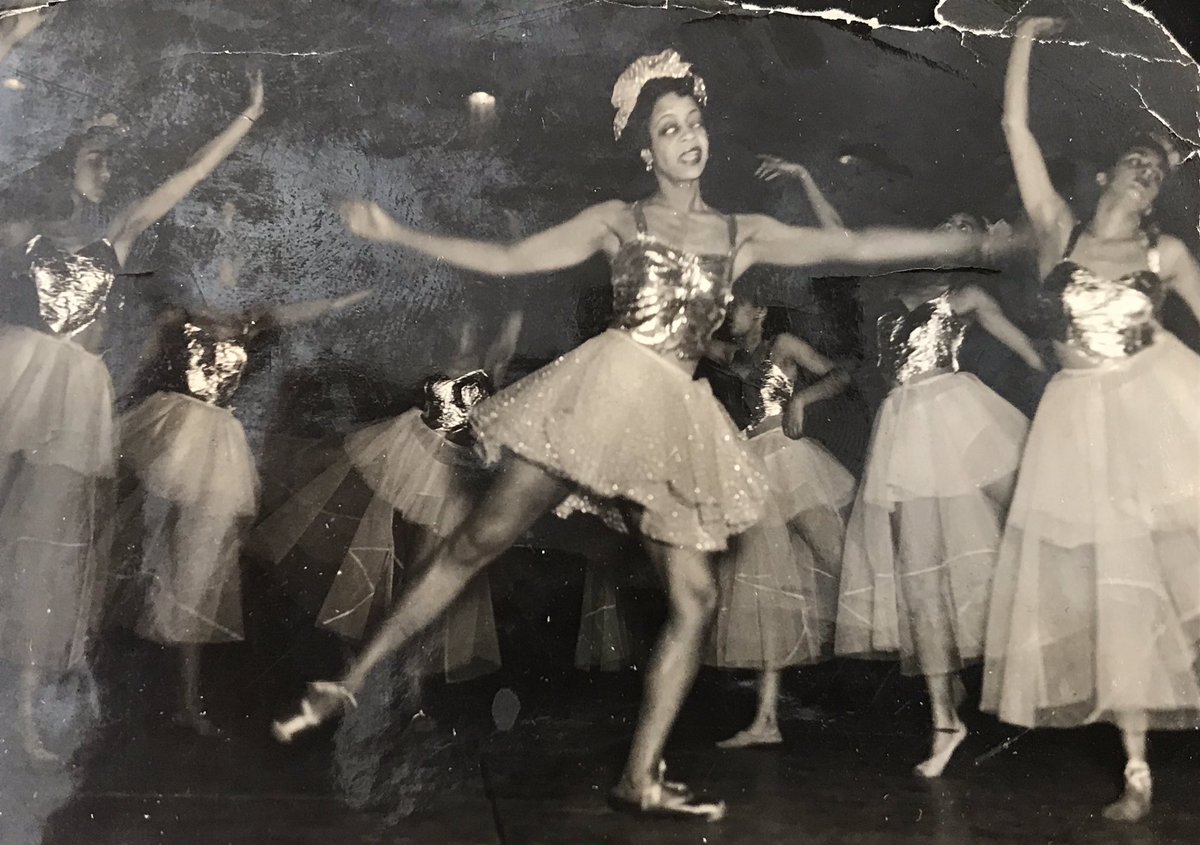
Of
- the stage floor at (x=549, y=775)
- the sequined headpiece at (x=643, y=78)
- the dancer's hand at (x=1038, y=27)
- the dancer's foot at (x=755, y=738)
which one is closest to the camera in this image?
the stage floor at (x=549, y=775)

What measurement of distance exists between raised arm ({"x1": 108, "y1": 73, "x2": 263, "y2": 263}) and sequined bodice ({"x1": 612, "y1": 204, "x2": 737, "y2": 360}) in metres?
0.92

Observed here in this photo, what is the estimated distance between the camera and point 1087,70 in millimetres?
2416

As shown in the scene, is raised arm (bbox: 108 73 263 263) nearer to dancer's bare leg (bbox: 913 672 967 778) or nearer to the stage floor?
the stage floor

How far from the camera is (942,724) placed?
2252 mm

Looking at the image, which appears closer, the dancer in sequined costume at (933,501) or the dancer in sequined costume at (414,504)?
the dancer in sequined costume at (414,504)

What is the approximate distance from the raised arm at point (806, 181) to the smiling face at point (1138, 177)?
0.71 m

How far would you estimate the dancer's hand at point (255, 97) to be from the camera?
2242 mm

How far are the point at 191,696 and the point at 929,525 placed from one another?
1.74 meters

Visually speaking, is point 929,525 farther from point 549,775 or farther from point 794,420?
point 549,775

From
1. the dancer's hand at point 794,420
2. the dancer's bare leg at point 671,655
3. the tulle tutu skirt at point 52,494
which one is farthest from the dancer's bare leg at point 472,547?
the tulle tutu skirt at point 52,494

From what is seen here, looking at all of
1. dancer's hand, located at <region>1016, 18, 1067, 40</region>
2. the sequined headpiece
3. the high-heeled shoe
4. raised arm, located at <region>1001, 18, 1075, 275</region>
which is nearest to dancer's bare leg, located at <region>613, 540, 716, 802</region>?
the high-heeled shoe

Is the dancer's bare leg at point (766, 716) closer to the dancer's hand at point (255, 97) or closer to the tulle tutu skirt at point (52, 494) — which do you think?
the tulle tutu skirt at point (52, 494)

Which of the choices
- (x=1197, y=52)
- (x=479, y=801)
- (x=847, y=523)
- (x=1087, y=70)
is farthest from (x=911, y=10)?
(x=479, y=801)

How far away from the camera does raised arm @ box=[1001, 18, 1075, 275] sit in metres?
2.39
